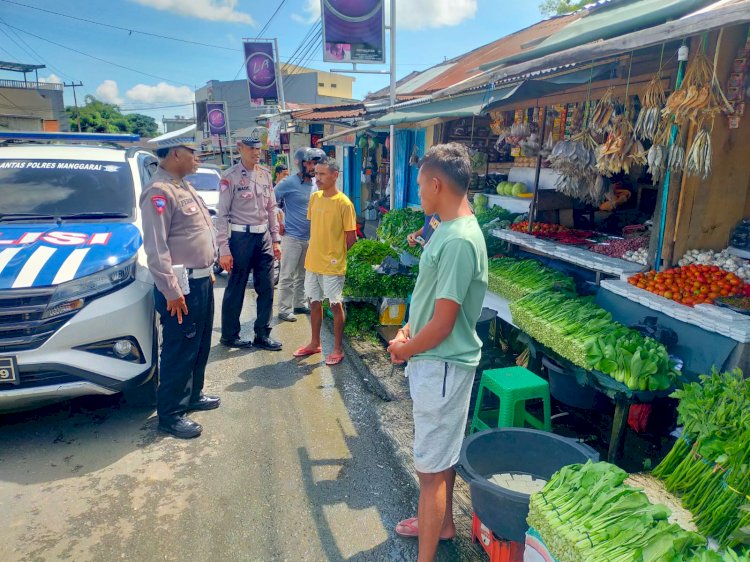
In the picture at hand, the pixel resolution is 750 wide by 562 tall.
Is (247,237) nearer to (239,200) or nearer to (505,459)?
(239,200)

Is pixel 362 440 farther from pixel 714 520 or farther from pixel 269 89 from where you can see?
pixel 269 89

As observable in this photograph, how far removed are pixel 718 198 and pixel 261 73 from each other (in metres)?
14.3

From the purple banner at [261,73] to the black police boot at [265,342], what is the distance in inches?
455

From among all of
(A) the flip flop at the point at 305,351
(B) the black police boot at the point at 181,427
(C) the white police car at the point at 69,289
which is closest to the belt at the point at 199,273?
(C) the white police car at the point at 69,289

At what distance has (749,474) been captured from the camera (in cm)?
218

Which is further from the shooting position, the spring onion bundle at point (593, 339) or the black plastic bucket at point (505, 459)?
the spring onion bundle at point (593, 339)

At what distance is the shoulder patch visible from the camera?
357cm

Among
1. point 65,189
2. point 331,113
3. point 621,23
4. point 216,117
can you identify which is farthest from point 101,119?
point 621,23

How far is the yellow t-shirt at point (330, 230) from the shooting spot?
5.17 m

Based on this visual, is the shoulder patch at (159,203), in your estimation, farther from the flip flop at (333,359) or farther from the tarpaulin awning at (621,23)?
the tarpaulin awning at (621,23)

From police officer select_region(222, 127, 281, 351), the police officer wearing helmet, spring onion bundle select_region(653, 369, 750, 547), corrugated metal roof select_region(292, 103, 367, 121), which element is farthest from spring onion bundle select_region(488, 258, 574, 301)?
corrugated metal roof select_region(292, 103, 367, 121)

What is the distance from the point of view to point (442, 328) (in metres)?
2.26

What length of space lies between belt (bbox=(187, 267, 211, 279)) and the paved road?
1.28m

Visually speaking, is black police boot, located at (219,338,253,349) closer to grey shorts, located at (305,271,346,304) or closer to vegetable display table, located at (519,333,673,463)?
grey shorts, located at (305,271,346,304)
